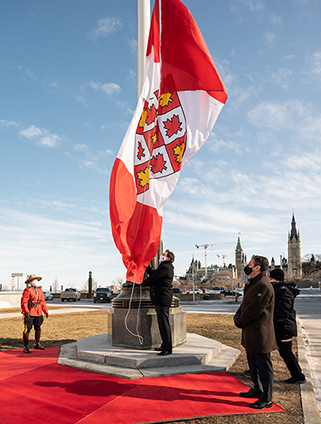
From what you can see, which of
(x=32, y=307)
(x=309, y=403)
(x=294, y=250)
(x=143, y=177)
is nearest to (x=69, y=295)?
(x=32, y=307)

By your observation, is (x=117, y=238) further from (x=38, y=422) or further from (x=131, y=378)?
(x=38, y=422)

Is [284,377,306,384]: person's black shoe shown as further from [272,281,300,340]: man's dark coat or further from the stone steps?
the stone steps

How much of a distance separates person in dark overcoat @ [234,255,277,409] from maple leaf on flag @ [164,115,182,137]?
3222 mm

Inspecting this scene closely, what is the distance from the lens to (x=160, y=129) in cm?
651

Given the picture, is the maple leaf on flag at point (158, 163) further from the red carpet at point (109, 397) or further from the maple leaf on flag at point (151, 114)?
the red carpet at point (109, 397)

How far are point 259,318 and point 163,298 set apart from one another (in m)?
1.95

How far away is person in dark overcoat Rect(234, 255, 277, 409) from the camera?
405 centimetres

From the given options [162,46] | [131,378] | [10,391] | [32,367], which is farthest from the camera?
[162,46]

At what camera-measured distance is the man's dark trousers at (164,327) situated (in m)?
5.58

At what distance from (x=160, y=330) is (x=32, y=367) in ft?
7.41

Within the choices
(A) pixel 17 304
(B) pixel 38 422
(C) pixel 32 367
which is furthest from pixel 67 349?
(A) pixel 17 304

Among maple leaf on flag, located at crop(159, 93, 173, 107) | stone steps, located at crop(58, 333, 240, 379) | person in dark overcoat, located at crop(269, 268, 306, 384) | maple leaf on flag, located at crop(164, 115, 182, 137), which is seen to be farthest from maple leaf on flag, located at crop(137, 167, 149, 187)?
stone steps, located at crop(58, 333, 240, 379)

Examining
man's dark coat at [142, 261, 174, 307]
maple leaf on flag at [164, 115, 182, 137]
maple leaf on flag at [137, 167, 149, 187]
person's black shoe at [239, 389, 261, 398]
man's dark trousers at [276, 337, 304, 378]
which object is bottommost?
person's black shoe at [239, 389, 261, 398]

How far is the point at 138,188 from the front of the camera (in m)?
6.29
